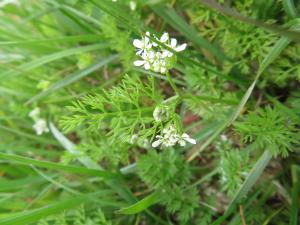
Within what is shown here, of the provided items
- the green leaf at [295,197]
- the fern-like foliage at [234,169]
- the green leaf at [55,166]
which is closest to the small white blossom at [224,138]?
the fern-like foliage at [234,169]

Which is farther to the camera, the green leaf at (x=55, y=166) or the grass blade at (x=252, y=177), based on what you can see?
the grass blade at (x=252, y=177)

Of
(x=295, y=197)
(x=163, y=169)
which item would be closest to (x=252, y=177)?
(x=295, y=197)

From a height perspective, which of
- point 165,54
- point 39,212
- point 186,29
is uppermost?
point 186,29

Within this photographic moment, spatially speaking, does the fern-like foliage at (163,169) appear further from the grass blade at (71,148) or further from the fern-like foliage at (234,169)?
the grass blade at (71,148)

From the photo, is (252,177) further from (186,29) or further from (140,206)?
(186,29)

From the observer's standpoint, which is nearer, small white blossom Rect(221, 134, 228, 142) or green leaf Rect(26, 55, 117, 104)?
small white blossom Rect(221, 134, 228, 142)

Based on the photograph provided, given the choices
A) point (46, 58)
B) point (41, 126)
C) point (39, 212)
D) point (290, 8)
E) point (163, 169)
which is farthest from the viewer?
point (41, 126)

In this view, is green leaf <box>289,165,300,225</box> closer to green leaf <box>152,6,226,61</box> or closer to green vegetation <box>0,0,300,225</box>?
green vegetation <box>0,0,300,225</box>

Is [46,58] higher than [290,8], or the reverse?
[46,58]

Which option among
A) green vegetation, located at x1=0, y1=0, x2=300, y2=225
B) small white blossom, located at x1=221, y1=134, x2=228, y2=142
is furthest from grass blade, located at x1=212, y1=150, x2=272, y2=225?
small white blossom, located at x1=221, y1=134, x2=228, y2=142
